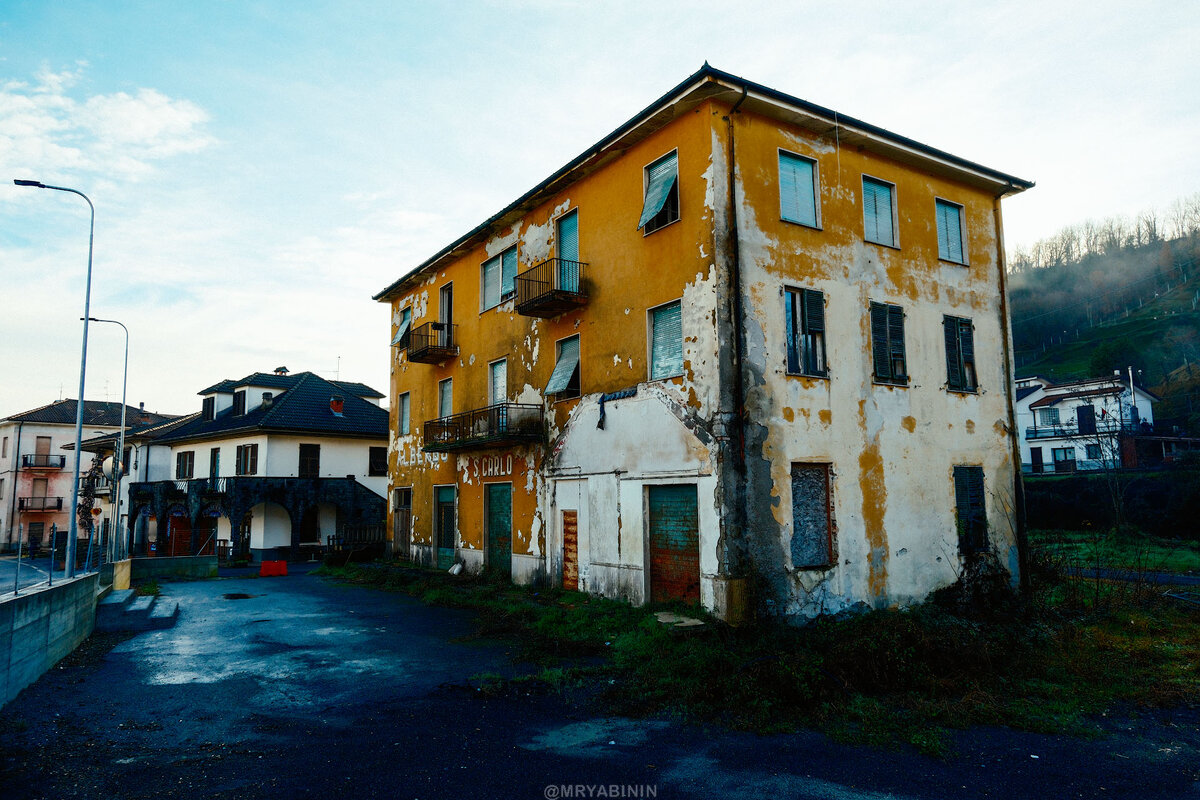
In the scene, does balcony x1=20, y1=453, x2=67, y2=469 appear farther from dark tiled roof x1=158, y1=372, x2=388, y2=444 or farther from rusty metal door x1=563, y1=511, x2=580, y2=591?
rusty metal door x1=563, y1=511, x2=580, y2=591

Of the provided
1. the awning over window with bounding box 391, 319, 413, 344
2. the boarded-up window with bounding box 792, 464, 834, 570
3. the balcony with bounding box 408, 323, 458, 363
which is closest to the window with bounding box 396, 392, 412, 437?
the awning over window with bounding box 391, 319, 413, 344

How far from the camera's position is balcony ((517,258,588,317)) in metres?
16.5

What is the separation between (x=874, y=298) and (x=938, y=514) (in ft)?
15.8

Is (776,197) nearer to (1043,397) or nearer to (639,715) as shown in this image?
(639,715)

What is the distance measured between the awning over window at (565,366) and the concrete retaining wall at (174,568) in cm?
1575

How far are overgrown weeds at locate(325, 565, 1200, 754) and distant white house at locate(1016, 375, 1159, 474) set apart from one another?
121ft

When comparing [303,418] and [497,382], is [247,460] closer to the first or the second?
[303,418]

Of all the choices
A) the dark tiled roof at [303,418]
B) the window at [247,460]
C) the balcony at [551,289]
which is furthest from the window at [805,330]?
the window at [247,460]

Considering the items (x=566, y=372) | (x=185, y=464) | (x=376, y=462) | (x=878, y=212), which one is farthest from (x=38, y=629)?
(x=185, y=464)

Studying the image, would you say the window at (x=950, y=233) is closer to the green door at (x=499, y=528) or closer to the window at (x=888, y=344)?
the window at (x=888, y=344)

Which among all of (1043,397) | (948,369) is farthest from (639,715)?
(1043,397)

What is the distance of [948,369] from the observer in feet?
53.6

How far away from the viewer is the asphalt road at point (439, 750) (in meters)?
6.28

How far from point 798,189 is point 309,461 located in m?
26.2
